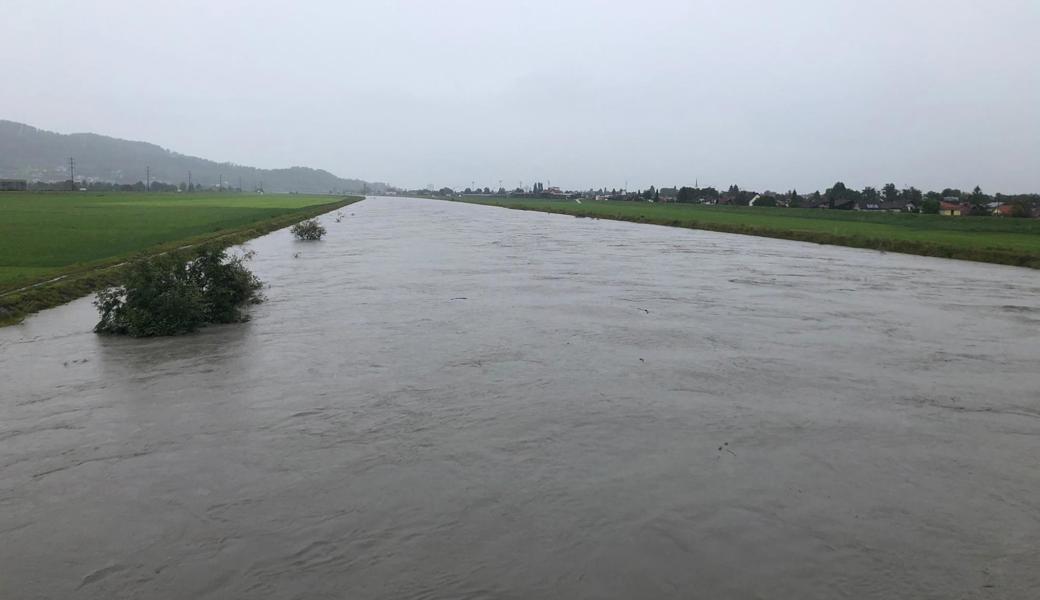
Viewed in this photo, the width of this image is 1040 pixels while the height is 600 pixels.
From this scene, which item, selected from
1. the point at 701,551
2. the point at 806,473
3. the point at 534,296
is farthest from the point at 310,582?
the point at 534,296

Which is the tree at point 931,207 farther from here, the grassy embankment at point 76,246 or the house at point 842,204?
the grassy embankment at point 76,246

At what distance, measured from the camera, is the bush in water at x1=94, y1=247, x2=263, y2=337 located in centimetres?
1117

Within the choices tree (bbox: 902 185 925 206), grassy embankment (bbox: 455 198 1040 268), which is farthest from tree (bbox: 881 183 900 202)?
grassy embankment (bbox: 455 198 1040 268)

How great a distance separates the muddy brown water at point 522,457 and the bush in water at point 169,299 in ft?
1.63

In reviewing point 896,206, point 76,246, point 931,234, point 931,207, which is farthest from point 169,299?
point 896,206

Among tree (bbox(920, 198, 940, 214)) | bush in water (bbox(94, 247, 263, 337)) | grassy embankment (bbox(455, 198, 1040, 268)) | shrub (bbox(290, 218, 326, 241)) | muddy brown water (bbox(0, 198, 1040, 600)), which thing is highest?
tree (bbox(920, 198, 940, 214))

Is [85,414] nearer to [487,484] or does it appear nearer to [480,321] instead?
[487,484]

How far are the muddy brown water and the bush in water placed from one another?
498 mm

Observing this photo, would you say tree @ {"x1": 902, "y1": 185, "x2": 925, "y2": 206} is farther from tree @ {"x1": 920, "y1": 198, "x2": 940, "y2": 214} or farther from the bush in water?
the bush in water

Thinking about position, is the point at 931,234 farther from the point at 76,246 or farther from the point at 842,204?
the point at 842,204

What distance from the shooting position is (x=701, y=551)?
4.69 meters

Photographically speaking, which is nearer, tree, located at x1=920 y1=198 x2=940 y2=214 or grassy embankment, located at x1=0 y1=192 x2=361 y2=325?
grassy embankment, located at x1=0 y1=192 x2=361 y2=325

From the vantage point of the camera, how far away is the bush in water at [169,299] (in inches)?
440

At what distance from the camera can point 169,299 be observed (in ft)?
37.1
